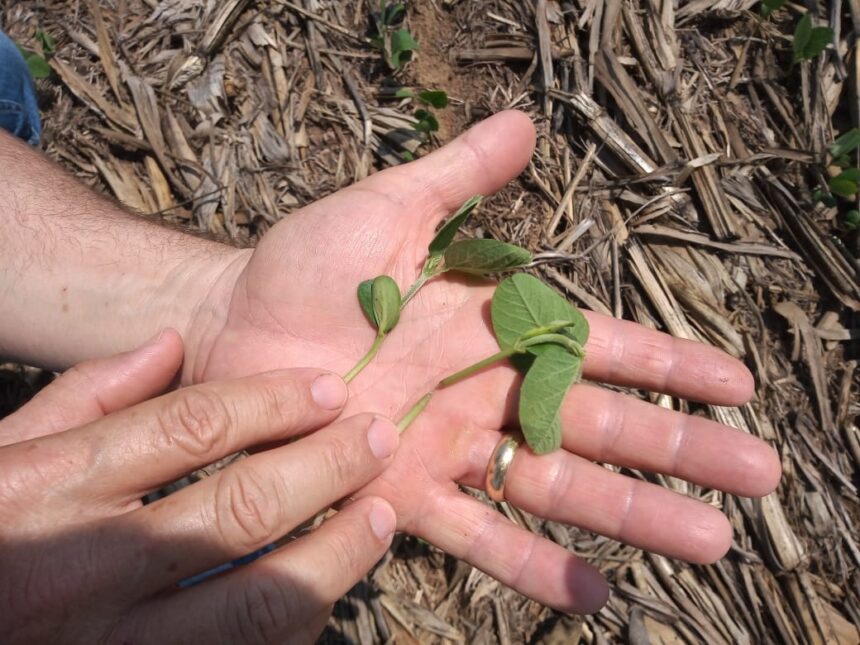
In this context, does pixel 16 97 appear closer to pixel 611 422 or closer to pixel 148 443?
pixel 148 443

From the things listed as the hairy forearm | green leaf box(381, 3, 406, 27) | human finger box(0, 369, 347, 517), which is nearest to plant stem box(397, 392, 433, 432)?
human finger box(0, 369, 347, 517)

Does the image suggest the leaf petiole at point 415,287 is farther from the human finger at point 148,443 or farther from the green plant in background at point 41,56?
the green plant in background at point 41,56

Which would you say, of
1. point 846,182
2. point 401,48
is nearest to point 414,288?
point 401,48

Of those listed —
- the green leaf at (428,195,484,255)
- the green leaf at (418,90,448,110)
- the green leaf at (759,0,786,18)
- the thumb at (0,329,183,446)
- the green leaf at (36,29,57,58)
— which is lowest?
the thumb at (0,329,183,446)

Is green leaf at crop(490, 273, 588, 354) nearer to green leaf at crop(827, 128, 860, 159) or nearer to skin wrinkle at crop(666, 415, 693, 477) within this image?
skin wrinkle at crop(666, 415, 693, 477)

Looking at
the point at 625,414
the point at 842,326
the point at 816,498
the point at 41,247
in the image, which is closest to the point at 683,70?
the point at 842,326

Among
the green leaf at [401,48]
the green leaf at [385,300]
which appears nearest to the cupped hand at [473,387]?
the green leaf at [385,300]
